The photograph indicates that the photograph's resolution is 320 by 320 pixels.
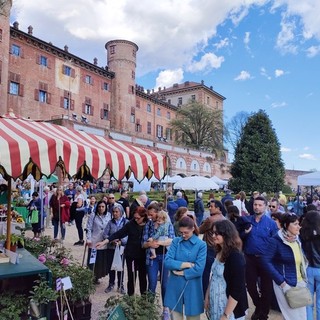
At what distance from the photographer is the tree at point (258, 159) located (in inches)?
1140

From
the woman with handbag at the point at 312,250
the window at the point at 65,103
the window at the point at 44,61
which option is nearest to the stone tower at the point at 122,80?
the window at the point at 65,103

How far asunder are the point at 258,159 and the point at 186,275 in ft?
89.8

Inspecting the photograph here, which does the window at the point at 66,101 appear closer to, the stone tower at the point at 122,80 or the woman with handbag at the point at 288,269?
the stone tower at the point at 122,80

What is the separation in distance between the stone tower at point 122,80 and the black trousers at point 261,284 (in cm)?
4011

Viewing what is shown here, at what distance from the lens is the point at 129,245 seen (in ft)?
17.2

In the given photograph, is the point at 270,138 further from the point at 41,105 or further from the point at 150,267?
the point at 150,267

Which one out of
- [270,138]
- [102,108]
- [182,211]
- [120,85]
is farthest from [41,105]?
[182,211]

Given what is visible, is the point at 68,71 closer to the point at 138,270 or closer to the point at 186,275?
the point at 138,270

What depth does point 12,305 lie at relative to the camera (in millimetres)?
3508

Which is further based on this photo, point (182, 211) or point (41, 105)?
point (41, 105)

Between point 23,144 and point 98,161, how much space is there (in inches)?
37.8

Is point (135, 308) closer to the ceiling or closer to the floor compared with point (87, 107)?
closer to the floor

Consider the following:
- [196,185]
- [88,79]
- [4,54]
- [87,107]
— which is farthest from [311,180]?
[88,79]

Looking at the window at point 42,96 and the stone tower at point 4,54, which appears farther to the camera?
the window at point 42,96
